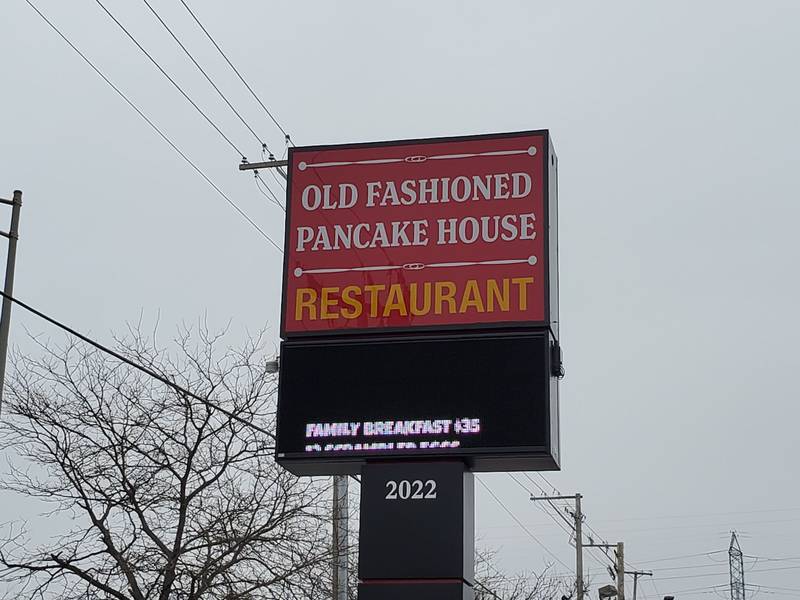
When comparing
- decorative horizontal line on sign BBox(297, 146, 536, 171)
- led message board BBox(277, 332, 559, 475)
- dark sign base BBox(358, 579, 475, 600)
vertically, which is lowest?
dark sign base BBox(358, 579, 475, 600)

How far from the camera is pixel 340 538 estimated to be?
20812 millimetres

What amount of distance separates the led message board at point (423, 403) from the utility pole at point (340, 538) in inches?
230

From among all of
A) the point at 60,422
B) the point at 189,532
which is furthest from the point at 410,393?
the point at 60,422

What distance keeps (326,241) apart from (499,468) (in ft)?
10.2

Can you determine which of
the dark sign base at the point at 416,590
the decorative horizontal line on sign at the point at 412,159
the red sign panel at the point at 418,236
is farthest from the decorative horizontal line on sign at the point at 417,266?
the dark sign base at the point at 416,590

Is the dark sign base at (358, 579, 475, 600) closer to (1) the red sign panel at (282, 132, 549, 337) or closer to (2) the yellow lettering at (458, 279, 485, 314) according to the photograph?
(1) the red sign panel at (282, 132, 549, 337)

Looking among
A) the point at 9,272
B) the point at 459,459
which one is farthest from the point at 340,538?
the point at 459,459

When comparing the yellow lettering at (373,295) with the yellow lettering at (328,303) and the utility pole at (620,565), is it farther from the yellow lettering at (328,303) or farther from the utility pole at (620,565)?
the utility pole at (620,565)

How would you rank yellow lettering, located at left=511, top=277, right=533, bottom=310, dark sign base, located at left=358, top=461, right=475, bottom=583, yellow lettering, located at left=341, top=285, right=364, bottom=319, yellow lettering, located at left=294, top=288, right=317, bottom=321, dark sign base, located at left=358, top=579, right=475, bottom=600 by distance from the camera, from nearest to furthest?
dark sign base, located at left=358, top=579, right=475, bottom=600, dark sign base, located at left=358, top=461, right=475, bottom=583, yellow lettering, located at left=511, top=277, right=533, bottom=310, yellow lettering, located at left=341, top=285, right=364, bottom=319, yellow lettering, located at left=294, top=288, right=317, bottom=321

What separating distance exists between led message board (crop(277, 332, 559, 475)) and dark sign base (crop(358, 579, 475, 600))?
120 cm

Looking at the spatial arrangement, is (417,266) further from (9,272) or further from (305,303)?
(9,272)

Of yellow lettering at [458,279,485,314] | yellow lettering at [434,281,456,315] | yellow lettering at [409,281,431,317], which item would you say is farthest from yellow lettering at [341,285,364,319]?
yellow lettering at [458,279,485,314]

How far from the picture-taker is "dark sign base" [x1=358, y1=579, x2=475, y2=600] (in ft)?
42.2

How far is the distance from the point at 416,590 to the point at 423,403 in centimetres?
181
